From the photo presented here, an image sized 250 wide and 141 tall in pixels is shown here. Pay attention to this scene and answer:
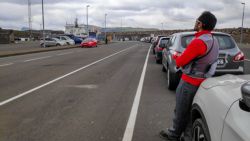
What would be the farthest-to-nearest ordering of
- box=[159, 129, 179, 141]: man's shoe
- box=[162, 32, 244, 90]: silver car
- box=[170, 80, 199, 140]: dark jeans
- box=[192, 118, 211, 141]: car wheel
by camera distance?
box=[162, 32, 244, 90]: silver car < box=[159, 129, 179, 141]: man's shoe < box=[170, 80, 199, 140]: dark jeans < box=[192, 118, 211, 141]: car wheel

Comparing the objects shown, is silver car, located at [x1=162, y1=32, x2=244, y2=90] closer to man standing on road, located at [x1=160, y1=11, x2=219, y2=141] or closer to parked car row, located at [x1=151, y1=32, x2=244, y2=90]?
parked car row, located at [x1=151, y1=32, x2=244, y2=90]

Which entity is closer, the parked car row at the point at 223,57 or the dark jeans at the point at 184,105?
the dark jeans at the point at 184,105

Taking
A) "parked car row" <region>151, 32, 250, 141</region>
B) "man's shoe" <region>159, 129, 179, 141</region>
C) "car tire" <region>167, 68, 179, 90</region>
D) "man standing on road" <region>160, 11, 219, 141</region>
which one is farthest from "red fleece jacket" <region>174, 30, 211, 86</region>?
"car tire" <region>167, 68, 179, 90</region>

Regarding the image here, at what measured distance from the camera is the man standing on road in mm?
4297

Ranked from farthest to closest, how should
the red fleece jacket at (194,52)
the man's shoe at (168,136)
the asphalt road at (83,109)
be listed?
the asphalt road at (83,109) < the man's shoe at (168,136) < the red fleece jacket at (194,52)

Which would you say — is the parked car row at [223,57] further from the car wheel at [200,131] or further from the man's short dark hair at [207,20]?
the car wheel at [200,131]

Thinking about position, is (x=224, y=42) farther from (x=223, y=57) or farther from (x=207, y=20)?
(x=207, y=20)

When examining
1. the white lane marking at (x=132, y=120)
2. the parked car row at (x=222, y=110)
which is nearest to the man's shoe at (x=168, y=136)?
the white lane marking at (x=132, y=120)

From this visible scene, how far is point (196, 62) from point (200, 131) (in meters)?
0.93

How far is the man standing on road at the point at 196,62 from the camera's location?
4297mm

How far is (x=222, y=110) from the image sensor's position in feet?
10.4

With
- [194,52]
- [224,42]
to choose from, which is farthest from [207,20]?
[224,42]

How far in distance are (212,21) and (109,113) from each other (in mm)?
3407

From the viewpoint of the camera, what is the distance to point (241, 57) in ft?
30.3
